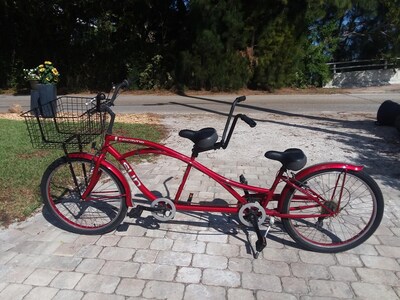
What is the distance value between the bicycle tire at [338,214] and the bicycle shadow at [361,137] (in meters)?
1.62

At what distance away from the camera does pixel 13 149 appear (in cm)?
641

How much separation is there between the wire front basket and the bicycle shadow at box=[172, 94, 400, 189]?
3.85m

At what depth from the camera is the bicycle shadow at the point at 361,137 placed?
19.0 ft

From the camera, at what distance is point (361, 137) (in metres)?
7.89

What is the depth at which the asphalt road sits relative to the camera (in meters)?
12.7

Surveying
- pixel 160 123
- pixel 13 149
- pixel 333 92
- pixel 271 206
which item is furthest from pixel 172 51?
pixel 271 206

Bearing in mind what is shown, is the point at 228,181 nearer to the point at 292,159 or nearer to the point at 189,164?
the point at 189,164

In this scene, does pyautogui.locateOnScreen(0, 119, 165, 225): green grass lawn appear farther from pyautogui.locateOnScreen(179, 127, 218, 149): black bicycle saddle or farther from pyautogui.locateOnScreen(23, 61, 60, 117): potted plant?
pyautogui.locateOnScreen(23, 61, 60, 117): potted plant

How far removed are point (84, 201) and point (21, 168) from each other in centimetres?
205

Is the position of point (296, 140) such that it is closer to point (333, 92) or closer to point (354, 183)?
point (354, 183)

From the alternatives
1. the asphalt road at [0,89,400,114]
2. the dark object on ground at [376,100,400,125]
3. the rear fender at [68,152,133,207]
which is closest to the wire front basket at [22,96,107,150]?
the rear fender at [68,152,133,207]

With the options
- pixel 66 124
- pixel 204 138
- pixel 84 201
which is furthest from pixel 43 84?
pixel 204 138

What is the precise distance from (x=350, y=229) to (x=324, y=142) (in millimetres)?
3974

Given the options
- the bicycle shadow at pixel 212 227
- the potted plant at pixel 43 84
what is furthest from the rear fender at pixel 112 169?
the potted plant at pixel 43 84
